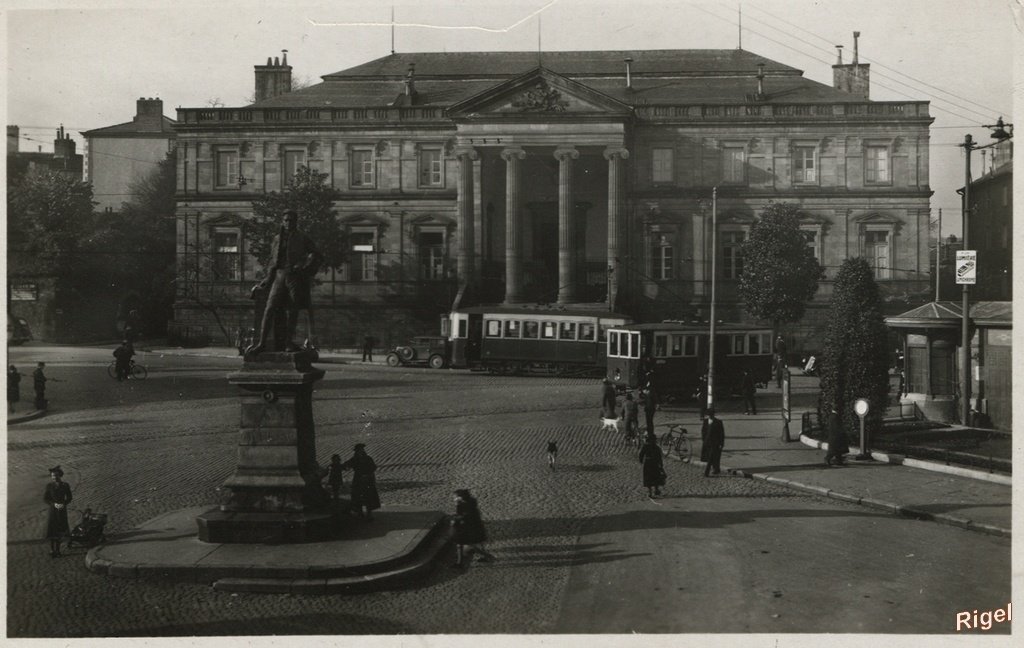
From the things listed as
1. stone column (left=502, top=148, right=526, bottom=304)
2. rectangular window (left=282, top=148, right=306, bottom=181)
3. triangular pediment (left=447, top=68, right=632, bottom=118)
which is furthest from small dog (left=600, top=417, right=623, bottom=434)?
rectangular window (left=282, top=148, right=306, bottom=181)

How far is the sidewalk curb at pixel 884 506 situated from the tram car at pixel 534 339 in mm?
19439

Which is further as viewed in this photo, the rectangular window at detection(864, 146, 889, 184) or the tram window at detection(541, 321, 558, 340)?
the rectangular window at detection(864, 146, 889, 184)

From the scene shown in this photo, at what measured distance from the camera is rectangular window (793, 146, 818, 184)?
49844 mm

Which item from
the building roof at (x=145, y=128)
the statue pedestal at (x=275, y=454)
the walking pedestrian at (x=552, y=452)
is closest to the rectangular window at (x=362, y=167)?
the building roof at (x=145, y=128)

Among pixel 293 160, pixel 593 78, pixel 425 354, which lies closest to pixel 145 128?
pixel 293 160

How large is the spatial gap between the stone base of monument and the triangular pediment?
40.9m

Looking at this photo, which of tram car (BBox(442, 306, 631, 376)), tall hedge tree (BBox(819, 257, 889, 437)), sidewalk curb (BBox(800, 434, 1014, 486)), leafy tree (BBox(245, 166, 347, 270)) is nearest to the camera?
sidewalk curb (BBox(800, 434, 1014, 486))

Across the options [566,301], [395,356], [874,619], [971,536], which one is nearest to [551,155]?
[566,301]

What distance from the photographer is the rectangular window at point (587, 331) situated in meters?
37.6

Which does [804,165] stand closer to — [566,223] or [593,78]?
[566,223]

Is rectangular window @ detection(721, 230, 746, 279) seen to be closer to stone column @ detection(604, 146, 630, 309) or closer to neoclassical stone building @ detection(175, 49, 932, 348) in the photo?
neoclassical stone building @ detection(175, 49, 932, 348)

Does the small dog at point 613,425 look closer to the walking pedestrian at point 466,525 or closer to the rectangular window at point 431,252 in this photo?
the walking pedestrian at point 466,525

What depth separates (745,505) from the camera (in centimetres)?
1492

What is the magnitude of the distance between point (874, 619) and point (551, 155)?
149 ft
